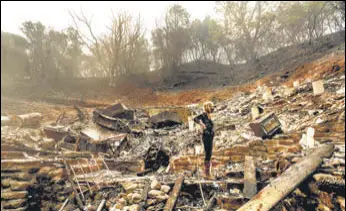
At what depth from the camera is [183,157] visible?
11.6 feet

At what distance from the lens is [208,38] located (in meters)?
7.54

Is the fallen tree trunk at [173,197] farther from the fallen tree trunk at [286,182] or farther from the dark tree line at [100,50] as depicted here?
the dark tree line at [100,50]

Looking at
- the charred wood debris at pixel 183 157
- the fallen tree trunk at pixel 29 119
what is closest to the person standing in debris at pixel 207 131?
the charred wood debris at pixel 183 157

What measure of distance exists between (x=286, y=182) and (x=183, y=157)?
1894mm

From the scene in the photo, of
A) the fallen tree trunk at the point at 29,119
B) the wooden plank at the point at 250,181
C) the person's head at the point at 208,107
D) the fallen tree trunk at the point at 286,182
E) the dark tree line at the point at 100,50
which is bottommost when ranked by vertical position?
the wooden plank at the point at 250,181

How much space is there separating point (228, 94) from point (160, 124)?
63.5 inches

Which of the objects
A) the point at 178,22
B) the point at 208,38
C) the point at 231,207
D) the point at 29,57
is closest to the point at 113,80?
the point at 29,57

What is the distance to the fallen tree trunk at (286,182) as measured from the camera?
61.6 inches

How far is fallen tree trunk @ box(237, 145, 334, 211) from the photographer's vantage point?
5.13ft

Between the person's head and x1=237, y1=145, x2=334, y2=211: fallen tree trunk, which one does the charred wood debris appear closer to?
x1=237, y1=145, x2=334, y2=211: fallen tree trunk

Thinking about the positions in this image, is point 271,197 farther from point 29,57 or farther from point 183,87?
point 29,57

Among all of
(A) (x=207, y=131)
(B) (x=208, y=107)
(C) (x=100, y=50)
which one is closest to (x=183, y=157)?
(A) (x=207, y=131)

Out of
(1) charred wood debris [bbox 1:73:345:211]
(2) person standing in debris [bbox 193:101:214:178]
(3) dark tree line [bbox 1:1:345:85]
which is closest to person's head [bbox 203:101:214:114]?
(2) person standing in debris [bbox 193:101:214:178]

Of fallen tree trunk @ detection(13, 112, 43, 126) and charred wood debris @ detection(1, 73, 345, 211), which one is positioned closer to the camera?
charred wood debris @ detection(1, 73, 345, 211)
